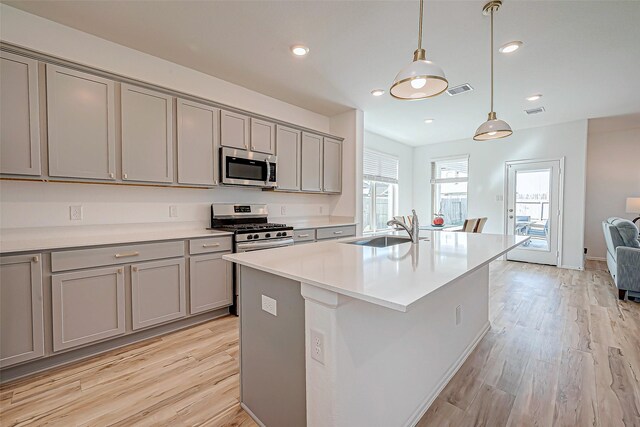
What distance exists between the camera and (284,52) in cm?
283

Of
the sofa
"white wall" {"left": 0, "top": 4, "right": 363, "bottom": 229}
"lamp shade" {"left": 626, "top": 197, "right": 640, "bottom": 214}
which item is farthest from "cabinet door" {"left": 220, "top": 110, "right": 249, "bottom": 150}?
"lamp shade" {"left": 626, "top": 197, "right": 640, "bottom": 214}

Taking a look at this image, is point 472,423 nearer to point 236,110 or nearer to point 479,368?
point 479,368

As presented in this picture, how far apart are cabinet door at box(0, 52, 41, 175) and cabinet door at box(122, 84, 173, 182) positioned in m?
0.55

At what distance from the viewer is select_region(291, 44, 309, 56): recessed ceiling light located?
107 inches

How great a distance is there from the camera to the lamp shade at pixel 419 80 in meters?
1.61

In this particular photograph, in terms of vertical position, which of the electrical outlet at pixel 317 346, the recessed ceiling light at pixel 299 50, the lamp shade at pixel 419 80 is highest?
the recessed ceiling light at pixel 299 50

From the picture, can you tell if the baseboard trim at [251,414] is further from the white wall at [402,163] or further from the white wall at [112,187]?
the white wall at [402,163]

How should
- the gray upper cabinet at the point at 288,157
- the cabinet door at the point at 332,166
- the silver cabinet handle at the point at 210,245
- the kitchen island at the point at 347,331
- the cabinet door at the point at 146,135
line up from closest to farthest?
the kitchen island at the point at 347,331 → the cabinet door at the point at 146,135 → the silver cabinet handle at the point at 210,245 → the gray upper cabinet at the point at 288,157 → the cabinet door at the point at 332,166

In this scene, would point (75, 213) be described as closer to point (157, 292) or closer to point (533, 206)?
point (157, 292)

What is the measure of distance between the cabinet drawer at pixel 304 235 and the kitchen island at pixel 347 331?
169 cm

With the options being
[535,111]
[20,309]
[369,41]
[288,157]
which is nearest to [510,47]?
[369,41]

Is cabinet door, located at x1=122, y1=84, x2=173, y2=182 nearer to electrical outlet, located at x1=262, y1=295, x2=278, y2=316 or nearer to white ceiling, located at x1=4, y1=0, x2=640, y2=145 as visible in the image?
white ceiling, located at x1=4, y1=0, x2=640, y2=145

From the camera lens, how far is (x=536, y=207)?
18.4 feet

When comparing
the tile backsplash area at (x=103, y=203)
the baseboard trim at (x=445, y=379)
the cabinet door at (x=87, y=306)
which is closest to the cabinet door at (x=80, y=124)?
the tile backsplash area at (x=103, y=203)
